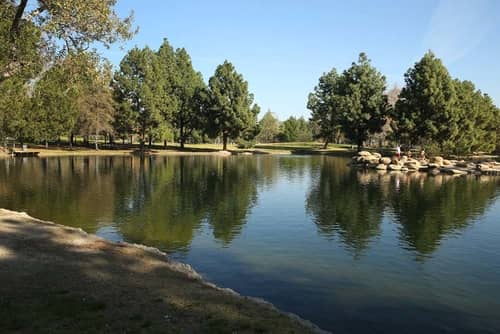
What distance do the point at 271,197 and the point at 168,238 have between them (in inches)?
650

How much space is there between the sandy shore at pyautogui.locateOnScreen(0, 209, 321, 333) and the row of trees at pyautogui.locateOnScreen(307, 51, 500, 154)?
8004 centimetres

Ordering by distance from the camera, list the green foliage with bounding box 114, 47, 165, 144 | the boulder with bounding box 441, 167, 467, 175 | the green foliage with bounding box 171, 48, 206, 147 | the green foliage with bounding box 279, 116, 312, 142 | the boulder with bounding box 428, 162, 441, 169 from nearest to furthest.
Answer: the boulder with bounding box 441, 167, 467, 175, the boulder with bounding box 428, 162, 441, 169, the green foliage with bounding box 114, 47, 165, 144, the green foliage with bounding box 171, 48, 206, 147, the green foliage with bounding box 279, 116, 312, 142

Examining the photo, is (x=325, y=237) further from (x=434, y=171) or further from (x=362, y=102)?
(x=362, y=102)

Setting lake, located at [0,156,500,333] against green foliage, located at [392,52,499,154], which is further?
green foliage, located at [392,52,499,154]

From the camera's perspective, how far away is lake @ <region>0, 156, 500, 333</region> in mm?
13891

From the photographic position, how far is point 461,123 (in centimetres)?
8562

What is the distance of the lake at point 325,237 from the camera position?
13.9m

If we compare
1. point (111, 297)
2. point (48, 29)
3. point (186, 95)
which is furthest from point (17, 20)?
point (186, 95)

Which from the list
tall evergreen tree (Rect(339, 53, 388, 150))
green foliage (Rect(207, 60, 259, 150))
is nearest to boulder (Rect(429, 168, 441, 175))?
tall evergreen tree (Rect(339, 53, 388, 150))

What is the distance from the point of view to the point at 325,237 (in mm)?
23156

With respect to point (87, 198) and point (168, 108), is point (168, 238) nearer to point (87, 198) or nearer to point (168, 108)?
point (87, 198)

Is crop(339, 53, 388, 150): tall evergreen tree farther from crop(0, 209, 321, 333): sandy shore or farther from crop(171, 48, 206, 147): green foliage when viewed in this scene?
crop(0, 209, 321, 333): sandy shore

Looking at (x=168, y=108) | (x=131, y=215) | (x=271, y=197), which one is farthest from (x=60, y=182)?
(x=168, y=108)

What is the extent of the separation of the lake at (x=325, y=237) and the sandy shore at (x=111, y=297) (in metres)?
2.53
